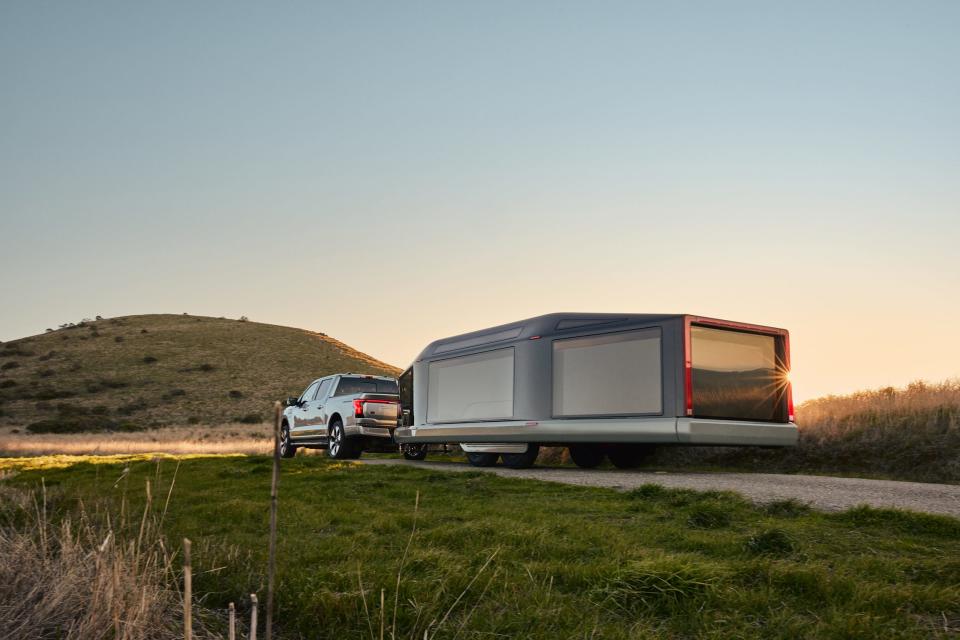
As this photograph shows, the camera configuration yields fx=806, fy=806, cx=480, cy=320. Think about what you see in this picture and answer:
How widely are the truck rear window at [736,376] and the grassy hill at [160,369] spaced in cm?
4789

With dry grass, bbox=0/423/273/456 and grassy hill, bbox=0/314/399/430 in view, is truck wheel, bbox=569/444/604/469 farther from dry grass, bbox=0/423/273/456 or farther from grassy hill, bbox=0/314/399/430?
grassy hill, bbox=0/314/399/430

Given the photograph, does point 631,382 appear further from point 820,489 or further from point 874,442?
point 874,442

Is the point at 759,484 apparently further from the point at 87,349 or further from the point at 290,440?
the point at 87,349

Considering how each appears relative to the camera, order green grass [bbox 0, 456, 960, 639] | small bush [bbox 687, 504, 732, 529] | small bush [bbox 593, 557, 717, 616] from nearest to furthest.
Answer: green grass [bbox 0, 456, 960, 639] → small bush [bbox 593, 557, 717, 616] → small bush [bbox 687, 504, 732, 529]

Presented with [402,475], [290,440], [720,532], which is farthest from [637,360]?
[290,440]

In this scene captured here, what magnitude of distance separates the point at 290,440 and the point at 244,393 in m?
45.9

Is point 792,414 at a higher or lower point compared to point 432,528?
higher

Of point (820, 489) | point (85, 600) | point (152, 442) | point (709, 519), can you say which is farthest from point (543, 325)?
point (152, 442)

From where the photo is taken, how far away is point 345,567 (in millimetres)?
5102

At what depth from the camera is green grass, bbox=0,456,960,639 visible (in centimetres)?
400

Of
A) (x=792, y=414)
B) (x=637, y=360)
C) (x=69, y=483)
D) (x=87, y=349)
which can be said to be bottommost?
(x=69, y=483)

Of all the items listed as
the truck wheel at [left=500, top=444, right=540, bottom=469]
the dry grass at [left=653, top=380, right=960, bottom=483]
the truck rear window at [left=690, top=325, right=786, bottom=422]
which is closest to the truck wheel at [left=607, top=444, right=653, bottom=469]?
the dry grass at [left=653, top=380, right=960, bottom=483]

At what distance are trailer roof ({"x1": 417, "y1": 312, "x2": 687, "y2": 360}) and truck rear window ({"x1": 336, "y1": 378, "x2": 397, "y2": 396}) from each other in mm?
3733

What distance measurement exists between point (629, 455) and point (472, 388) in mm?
3374
